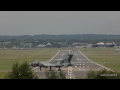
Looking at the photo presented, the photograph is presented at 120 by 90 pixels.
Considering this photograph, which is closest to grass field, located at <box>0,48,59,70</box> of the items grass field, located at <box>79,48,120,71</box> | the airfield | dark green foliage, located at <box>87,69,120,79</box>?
the airfield

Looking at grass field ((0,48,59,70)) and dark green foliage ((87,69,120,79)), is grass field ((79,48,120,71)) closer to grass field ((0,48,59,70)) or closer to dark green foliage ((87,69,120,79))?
grass field ((0,48,59,70))

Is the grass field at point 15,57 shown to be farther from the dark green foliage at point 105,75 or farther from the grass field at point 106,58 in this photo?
the dark green foliage at point 105,75

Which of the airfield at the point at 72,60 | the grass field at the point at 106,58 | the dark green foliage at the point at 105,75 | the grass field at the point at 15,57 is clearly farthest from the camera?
the grass field at the point at 106,58

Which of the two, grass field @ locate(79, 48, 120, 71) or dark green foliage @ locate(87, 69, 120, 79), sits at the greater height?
grass field @ locate(79, 48, 120, 71)

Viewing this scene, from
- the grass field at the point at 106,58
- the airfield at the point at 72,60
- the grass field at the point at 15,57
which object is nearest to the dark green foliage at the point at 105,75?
the airfield at the point at 72,60

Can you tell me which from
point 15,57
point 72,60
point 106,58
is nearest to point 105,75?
point 72,60

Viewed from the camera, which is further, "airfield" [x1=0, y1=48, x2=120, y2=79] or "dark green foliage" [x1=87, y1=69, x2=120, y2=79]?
"airfield" [x1=0, y1=48, x2=120, y2=79]

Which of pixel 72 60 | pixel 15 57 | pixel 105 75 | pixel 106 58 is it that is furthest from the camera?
pixel 106 58

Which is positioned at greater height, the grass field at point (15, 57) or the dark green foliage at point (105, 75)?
the grass field at point (15, 57)

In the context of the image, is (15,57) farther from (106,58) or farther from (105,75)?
(105,75)

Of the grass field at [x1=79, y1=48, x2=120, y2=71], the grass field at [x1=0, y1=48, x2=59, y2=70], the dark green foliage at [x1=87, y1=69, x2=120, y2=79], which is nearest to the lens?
the dark green foliage at [x1=87, y1=69, x2=120, y2=79]

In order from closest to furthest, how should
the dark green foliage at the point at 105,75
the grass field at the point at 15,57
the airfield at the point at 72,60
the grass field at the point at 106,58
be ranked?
the dark green foliage at the point at 105,75
the airfield at the point at 72,60
the grass field at the point at 15,57
the grass field at the point at 106,58
